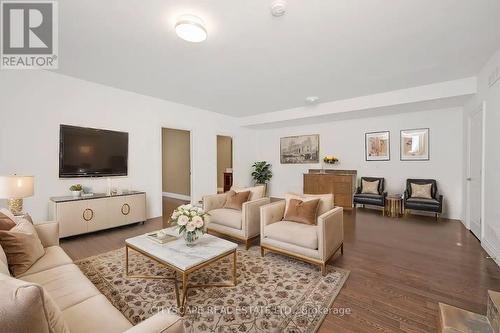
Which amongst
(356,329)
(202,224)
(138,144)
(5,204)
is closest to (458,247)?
(356,329)

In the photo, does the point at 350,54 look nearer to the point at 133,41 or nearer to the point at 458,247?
the point at 133,41

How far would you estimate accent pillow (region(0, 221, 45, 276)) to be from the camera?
1653mm

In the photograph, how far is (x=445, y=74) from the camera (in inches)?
142

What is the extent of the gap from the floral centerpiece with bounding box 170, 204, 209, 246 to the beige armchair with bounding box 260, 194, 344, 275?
3.08ft

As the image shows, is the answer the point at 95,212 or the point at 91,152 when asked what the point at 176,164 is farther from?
the point at 95,212

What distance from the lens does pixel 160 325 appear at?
36.0 inches

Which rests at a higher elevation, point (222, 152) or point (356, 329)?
point (222, 152)

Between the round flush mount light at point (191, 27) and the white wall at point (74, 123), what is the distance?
2.74 meters

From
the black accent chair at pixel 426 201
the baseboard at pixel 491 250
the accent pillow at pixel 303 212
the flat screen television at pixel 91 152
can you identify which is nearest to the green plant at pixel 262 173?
the black accent chair at pixel 426 201

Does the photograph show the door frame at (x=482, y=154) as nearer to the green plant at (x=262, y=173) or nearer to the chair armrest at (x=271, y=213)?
the chair armrest at (x=271, y=213)

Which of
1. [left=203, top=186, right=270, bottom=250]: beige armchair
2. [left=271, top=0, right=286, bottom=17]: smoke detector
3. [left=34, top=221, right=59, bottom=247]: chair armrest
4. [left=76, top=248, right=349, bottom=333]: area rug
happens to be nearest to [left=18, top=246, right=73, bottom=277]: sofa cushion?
[left=34, top=221, right=59, bottom=247]: chair armrest

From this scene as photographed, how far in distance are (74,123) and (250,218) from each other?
3.45 metres

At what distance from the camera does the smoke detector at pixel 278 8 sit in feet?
6.68

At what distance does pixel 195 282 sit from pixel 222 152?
6.70 metres
